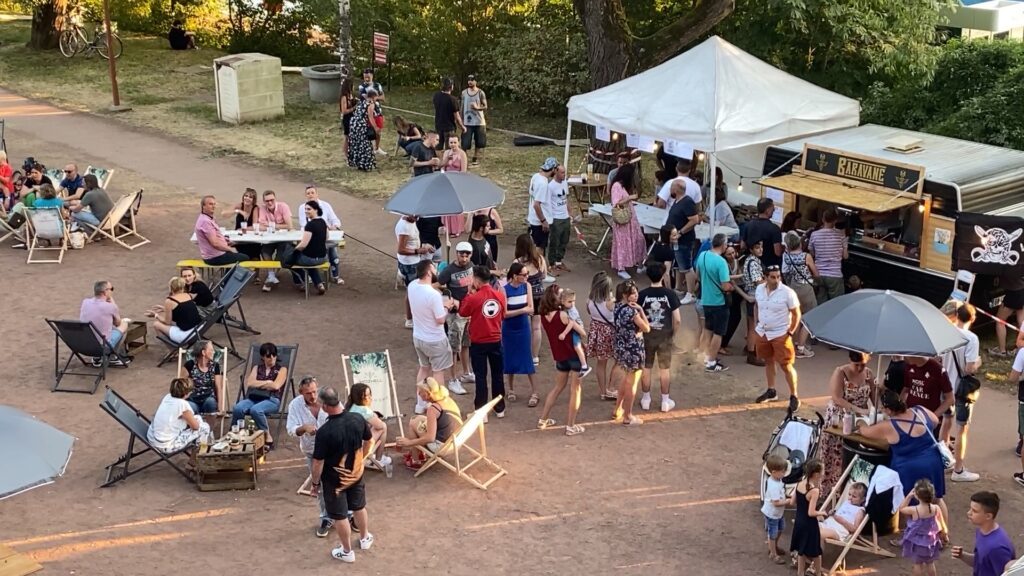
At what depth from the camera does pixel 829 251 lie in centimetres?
1202

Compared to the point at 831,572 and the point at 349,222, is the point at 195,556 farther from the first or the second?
the point at 349,222

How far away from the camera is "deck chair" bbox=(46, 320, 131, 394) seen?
1106cm

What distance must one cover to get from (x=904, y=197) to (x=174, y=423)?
7.61 metres

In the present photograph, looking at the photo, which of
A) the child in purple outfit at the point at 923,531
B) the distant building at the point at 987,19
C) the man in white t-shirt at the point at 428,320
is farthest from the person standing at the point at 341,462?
the distant building at the point at 987,19

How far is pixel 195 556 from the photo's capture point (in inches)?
327

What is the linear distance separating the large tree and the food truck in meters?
5.22

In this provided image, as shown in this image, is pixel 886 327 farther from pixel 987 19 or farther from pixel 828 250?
pixel 987 19

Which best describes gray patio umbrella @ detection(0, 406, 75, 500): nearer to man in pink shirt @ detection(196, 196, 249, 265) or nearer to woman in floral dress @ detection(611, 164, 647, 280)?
man in pink shirt @ detection(196, 196, 249, 265)

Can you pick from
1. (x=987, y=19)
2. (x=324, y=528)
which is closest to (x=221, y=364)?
(x=324, y=528)

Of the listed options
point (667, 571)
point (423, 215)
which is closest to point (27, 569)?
point (667, 571)

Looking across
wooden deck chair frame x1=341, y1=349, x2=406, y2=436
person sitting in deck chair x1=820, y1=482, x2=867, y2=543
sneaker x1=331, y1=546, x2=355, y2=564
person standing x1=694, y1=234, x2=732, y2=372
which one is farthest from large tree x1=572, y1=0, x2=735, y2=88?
sneaker x1=331, y1=546, x2=355, y2=564

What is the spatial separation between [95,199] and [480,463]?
26.7ft

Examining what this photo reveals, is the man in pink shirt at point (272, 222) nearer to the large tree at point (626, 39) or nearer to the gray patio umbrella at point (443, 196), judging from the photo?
the gray patio umbrella at point (443, 196)

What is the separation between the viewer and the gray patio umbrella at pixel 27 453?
703 centimetres
